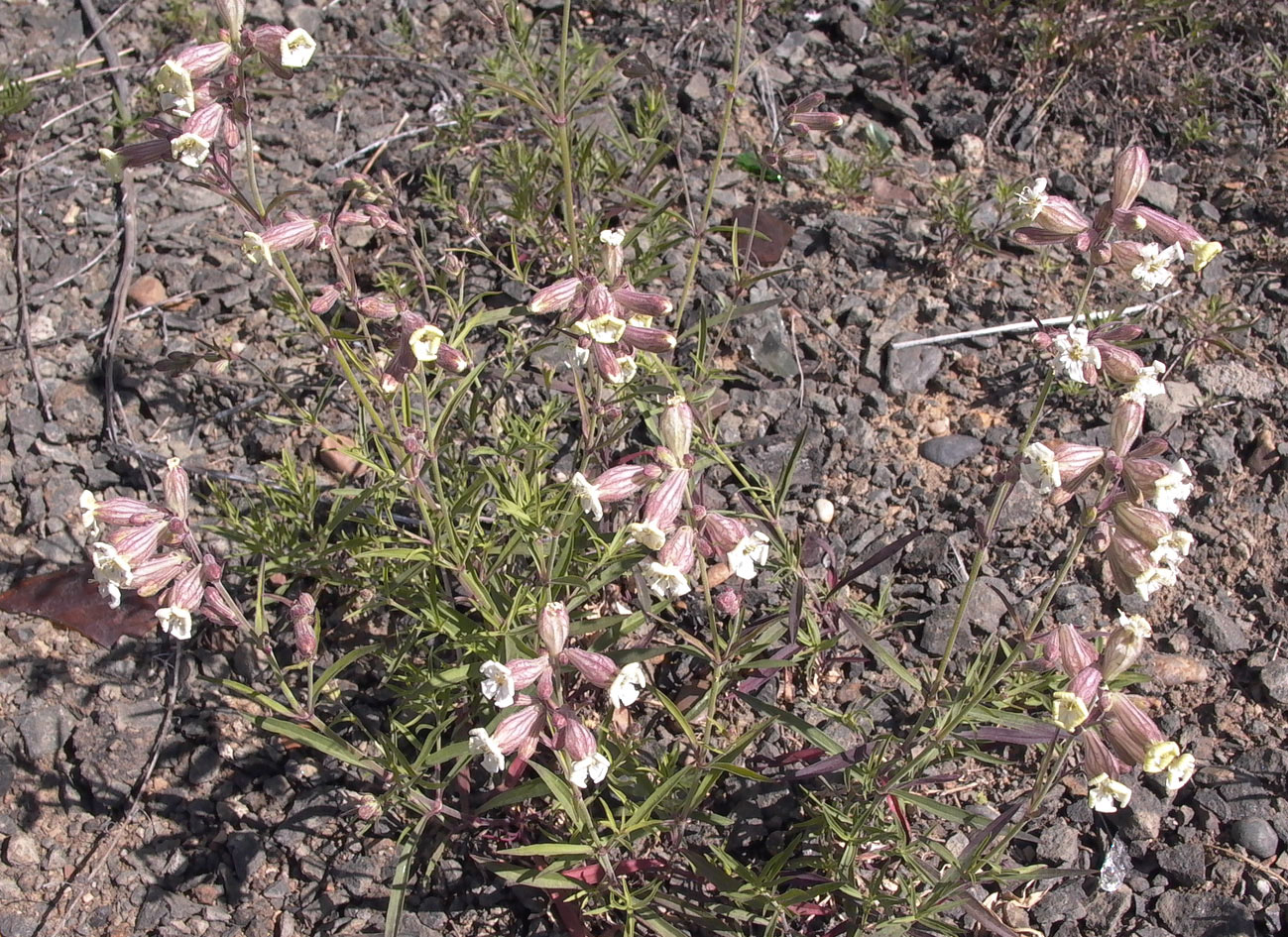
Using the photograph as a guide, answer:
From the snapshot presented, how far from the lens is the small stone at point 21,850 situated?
4.23m

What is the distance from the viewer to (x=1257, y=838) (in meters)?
4.14

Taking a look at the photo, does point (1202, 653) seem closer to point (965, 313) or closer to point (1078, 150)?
point (965, 313)

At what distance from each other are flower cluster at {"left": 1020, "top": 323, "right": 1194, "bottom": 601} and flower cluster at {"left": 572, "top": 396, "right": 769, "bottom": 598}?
3.04 feet

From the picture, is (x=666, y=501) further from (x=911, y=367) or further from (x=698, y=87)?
(x=698, y=87)

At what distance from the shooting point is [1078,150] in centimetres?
653

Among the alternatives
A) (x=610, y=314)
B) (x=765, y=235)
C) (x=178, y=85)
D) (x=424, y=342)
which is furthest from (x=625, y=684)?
(x=765, y=235)

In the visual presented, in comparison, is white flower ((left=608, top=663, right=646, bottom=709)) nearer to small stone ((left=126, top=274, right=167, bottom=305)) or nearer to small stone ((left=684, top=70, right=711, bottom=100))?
small stone ((left=126, top=274, right=167, bottom=305))

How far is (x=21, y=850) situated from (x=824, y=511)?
143 inches

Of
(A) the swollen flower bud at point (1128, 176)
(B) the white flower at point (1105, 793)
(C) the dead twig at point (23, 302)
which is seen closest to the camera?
(B) the white flower at point (1105, 793)

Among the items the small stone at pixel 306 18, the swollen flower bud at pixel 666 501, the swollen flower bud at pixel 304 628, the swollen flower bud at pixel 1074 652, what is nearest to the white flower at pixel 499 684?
the swollen flower bud at pixel 666 501

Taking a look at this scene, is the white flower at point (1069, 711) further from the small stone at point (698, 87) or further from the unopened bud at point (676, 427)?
the small stone at point (698, 87)

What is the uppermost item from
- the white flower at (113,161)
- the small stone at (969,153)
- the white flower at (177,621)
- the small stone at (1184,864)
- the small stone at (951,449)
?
the white flower at (113,161)

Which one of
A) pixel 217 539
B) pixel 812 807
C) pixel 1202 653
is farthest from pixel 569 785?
pixel 1202 653

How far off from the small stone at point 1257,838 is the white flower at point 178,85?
4.63 meters
